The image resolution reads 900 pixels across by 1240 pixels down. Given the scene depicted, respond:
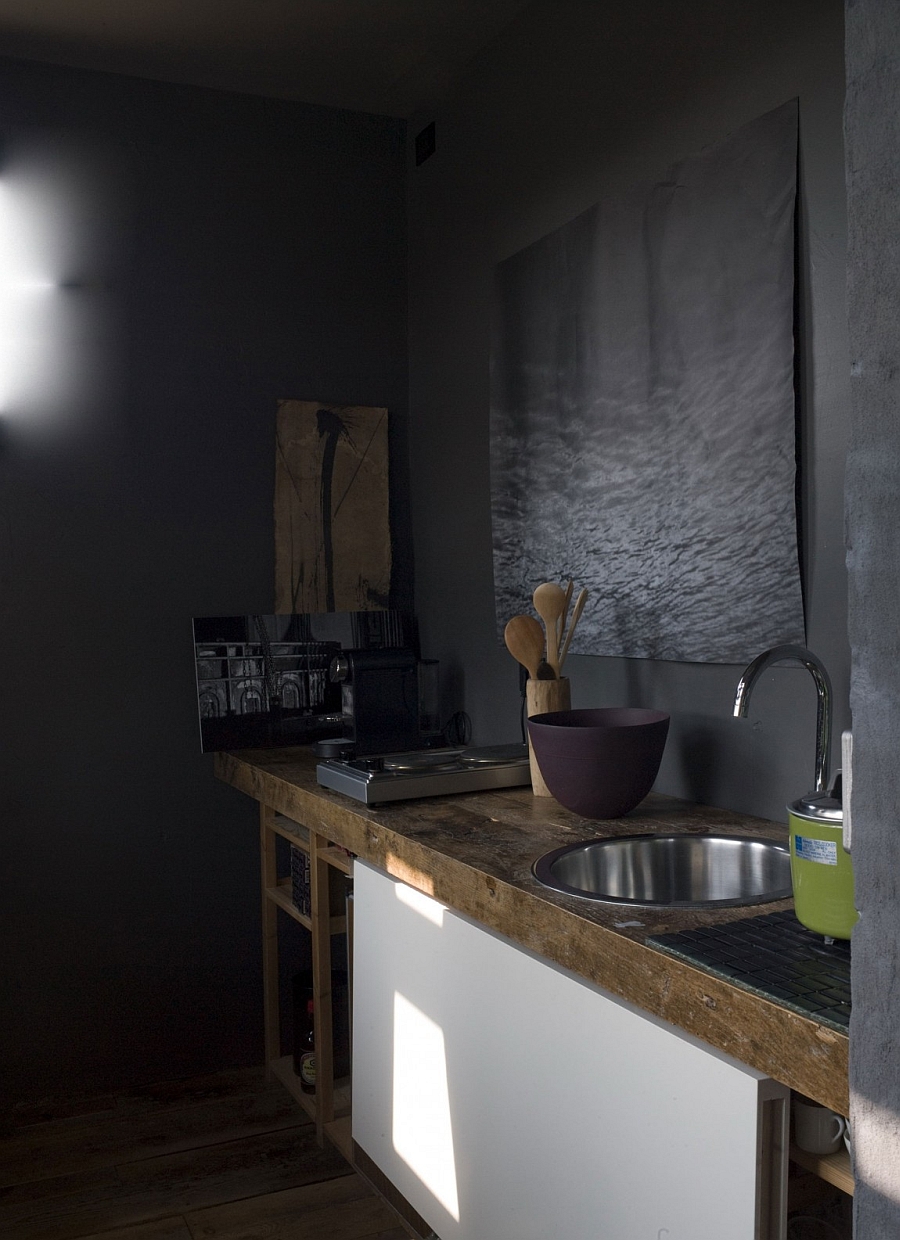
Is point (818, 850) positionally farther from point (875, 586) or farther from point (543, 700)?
point (543, 700)

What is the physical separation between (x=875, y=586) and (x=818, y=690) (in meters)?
0.72

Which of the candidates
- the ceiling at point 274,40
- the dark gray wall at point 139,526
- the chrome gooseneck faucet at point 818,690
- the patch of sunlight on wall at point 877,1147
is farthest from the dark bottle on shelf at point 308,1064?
the ceiling at point 274,40

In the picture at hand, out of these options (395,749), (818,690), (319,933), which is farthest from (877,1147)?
(395,749)

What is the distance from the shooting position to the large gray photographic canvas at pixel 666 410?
6.10 feet

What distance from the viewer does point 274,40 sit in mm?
2809

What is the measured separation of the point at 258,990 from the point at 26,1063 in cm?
64

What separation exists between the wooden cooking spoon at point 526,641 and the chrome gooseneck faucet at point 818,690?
29.0 inches

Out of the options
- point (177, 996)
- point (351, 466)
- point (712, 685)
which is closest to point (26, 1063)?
point (177, 996)

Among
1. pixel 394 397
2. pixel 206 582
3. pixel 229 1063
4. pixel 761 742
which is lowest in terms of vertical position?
pixel 229 1063

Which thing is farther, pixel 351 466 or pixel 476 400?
pixel 351 466

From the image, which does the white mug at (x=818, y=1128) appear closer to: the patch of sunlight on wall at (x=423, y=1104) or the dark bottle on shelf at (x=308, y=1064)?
the patch of sunlight on wall at (x=423, y=1104)

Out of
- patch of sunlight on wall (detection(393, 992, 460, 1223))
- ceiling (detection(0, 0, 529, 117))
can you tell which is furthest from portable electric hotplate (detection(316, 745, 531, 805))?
ceiling (detection(0, 0, 529, 117))

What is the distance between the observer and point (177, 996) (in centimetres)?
298

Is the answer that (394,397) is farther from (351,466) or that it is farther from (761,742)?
(761,742)
